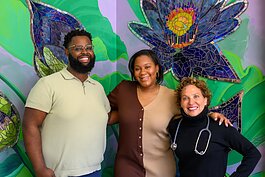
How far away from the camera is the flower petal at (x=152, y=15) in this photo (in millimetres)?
2621

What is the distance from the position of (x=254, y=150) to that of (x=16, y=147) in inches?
58.6

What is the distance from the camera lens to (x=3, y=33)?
2.10m

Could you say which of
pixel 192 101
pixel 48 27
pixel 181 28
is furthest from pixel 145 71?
pixel 48 27

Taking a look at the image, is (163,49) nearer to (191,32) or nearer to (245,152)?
(191,32)

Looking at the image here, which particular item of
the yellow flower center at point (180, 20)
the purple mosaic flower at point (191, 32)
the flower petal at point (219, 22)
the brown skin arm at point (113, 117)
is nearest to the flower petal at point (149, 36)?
the purple mosaic flower at point (191, 32)

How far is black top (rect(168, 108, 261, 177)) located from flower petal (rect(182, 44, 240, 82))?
1.88 feet

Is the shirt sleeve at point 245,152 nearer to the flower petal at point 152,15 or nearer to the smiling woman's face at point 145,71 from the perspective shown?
the smiling woman's face at point 145,71

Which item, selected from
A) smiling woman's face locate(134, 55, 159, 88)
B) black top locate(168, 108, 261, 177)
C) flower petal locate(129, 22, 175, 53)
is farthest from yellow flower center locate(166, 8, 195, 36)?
black top locate(168, 108, 261, 177)

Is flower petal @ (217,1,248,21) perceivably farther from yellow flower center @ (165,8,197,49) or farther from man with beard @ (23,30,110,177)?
man with beard @ (23,30,110,177)

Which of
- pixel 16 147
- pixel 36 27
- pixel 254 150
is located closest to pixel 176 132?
pixel 254 150

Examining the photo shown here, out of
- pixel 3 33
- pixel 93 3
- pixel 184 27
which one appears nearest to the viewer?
pixel 3 33

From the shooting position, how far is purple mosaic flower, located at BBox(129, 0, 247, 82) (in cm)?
231

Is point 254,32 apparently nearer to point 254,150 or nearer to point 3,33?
point 254,150

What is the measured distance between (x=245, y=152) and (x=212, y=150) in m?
0.17
